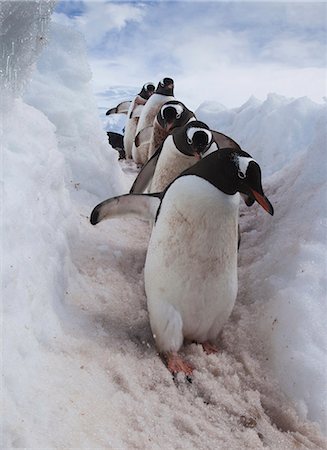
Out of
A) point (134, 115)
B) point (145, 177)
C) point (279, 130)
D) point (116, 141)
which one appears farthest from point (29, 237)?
point (116, 141)

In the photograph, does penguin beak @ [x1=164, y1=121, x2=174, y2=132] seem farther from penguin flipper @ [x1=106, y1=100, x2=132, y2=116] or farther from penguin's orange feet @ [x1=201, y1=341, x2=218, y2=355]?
penguin flipper @ [x1=106, y1=100, x2=132, y2=116]

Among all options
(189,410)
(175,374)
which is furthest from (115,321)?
(189,410)

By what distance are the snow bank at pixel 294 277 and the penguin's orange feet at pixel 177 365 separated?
1.02 feet

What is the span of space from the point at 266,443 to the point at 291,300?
0.62m

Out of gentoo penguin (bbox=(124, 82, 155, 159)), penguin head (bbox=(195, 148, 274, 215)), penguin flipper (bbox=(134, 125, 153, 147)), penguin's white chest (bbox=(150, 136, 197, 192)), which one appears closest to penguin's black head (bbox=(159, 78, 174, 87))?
penguin flipper (bbox=(134, 125, 153, 147))

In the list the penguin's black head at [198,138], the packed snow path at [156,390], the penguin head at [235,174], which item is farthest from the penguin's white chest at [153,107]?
the penguin head at [235,174]

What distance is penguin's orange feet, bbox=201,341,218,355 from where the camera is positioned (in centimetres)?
194

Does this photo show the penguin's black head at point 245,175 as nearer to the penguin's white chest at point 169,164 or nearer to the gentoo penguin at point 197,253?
the gentoo penguin at point 197,253

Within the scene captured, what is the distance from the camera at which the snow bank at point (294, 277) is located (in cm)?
183

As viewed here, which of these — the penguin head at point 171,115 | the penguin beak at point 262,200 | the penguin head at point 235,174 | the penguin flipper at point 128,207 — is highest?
the penguin head at point 235,174

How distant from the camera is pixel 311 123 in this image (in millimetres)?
4988

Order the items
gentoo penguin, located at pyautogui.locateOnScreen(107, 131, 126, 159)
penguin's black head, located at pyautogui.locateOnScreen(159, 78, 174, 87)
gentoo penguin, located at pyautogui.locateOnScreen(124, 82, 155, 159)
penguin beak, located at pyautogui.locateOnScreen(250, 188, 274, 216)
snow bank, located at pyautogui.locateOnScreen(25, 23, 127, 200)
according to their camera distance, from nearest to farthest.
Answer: penguin beak, located at pyautogui.locateOnScreen(250, 188, 274, 216), snow bank, located at pyautogui.locateOnScreen(25, 23, 127, 200), penguin's black head, located at pyautogui.locateOnScreen(159, 78, 174, 87), gentoo penguin, located at pyautogui.locateOnScreen(124, 82, 155, 159), gentoo penguin, located at pyautogui.locateOnScreen(107, 131, 126, 159)

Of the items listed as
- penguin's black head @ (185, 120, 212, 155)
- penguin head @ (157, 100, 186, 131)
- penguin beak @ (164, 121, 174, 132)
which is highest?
penguin's black head @ (185, 120, 212, 155)

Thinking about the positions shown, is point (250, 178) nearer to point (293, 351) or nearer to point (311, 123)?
point (293, 351)
